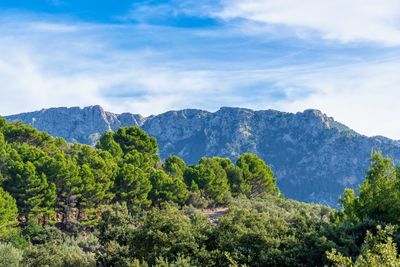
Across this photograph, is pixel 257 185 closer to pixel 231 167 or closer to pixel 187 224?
pixel 231 167

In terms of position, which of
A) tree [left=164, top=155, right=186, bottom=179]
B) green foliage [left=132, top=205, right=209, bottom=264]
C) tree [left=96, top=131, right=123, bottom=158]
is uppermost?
tree [left=96, top=131, right=123, bottom=158]

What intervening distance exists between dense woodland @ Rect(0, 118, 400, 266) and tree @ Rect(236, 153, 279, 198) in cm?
18

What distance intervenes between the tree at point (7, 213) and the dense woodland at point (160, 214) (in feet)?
0.36

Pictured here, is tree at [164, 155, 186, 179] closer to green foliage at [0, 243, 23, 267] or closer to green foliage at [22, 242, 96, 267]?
green foliage at [0, 243, 23, 267]

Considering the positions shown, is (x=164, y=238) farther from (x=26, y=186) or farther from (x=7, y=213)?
(x=26, y=186)

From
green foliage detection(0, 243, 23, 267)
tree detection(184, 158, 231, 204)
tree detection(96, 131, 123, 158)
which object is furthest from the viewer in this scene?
tree detection(96, 131, 123, 158)

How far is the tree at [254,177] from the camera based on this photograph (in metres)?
72.7

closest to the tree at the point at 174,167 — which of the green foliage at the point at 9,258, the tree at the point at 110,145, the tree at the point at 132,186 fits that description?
the tree at the point at 110,145

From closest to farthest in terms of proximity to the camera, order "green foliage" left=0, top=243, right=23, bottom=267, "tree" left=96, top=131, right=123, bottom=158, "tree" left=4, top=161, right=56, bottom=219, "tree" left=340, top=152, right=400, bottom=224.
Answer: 1. "tree" left=340, top=152, right=400, bottom=224
2. "green foliage" left=0, top=243, right=23, bottom=267
3. "tree" left=4, top=161, right=56, bottom=219
4. "tree" left=96, top=131, right=123, bottom=158

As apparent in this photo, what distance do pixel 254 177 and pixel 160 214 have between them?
2018 inches

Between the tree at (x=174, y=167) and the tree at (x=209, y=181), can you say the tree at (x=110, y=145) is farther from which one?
the tree at (x=209, y=181)

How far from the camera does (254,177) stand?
73562 millimetres

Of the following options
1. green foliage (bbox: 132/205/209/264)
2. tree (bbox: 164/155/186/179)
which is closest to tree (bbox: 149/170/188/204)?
tree (bbox: 164/155/186/179)

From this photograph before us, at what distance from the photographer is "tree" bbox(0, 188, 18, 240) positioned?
4156 cm
